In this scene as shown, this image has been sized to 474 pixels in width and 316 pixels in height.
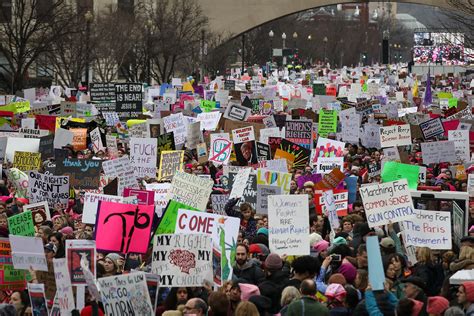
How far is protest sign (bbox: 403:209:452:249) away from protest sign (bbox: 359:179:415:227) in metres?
0.33

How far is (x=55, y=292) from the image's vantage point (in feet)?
41.9

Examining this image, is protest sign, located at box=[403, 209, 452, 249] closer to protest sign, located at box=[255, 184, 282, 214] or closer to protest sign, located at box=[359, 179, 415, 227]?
protest sign, located at box=[359, 179, 415, 227]

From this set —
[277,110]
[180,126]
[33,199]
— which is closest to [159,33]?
[277,110]

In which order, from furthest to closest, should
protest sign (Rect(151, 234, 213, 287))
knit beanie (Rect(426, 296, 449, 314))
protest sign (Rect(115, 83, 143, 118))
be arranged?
1. protest sign (Rect(115, 83, 143, 118))
2. protest sign (Rect(151, 234, 213, 287))
3. knit beanie (Rect(426, 296, 449, 314))

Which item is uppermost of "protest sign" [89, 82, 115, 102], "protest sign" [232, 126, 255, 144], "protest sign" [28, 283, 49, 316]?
"protest sign" [89, 82, 115, 102]

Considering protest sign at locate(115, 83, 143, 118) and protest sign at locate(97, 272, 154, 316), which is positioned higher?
protest sign at locate(115, 83, 143, 118)

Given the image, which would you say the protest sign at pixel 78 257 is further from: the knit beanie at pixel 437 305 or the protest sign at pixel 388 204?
the protest sign at pixel 388 204

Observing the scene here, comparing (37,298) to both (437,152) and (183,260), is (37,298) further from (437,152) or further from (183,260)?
(437,152)

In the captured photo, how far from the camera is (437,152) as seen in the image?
24672mm

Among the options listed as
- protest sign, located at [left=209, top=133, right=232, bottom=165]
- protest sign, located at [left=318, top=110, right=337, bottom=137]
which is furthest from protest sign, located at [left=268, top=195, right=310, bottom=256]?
protest sign, located at [left=318, top=110, right=337, bottom=137]

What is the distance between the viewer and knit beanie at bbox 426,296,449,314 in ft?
36.0

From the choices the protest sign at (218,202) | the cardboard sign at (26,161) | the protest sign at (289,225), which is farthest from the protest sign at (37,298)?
the cardboard sign at (26,161)

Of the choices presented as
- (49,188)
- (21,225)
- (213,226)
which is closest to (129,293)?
(213,226)

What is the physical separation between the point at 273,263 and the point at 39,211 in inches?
204
